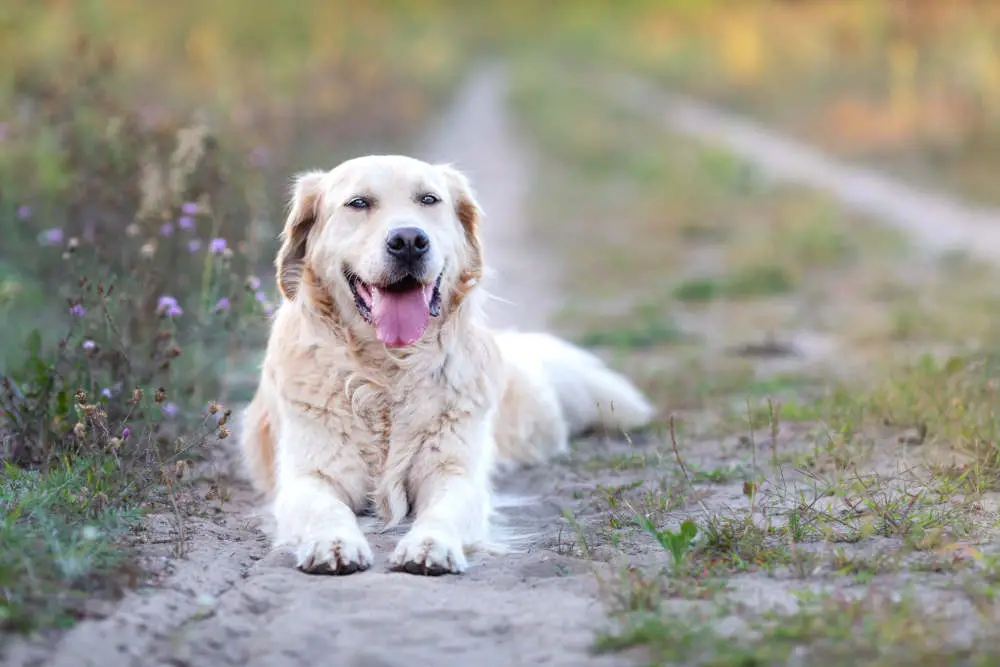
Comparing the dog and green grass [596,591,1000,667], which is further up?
the dog

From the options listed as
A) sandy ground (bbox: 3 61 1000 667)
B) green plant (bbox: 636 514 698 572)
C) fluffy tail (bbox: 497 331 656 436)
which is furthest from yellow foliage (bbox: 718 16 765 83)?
green plant (bbox: 636 514 698 572)

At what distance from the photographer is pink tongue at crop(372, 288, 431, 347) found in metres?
4.26

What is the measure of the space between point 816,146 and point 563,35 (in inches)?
1015

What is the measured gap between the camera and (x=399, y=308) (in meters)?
4.27

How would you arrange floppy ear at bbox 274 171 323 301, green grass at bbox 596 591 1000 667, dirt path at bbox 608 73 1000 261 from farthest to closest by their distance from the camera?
1. dirt path at bbox 608 73 1000 261
2. floppy ear at bbox 274 171 323 301
3. green grass at bbox 596 591 1000 667

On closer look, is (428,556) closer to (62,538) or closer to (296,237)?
(62,538)

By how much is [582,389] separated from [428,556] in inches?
99.8

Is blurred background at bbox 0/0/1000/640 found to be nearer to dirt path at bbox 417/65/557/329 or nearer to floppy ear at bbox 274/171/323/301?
dirt path at bbox 417/65/557/329

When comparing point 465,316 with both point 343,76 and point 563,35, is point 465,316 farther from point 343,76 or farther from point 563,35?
point 563,35

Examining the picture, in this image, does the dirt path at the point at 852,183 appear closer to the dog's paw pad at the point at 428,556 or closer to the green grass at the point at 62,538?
the dog's paw pad at the point at 428,556

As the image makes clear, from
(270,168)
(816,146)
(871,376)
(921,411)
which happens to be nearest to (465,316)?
(921,411)

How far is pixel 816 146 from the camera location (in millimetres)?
18359

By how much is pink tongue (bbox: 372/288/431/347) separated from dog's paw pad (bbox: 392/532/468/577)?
0.84m

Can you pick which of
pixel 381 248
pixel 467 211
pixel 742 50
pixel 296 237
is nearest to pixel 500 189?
pixel 467 211
